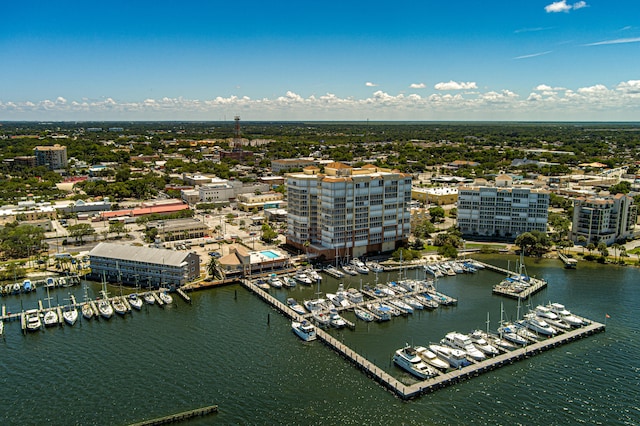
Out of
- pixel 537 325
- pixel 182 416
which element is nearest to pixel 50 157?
pixel 182 416

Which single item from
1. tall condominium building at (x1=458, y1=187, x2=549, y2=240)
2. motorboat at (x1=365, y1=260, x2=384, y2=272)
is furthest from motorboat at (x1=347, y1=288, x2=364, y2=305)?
tall condominium building at (x1=458, y1=187, x2=549, y2=240)

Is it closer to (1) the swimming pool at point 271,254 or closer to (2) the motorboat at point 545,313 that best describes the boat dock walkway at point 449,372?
(2) the motorboat at point 545,313

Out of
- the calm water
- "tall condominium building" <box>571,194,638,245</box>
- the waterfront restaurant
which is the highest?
"tall condominium building" <box>571,194,638,245</box>

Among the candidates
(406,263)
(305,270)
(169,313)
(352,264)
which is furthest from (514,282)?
(169,313)

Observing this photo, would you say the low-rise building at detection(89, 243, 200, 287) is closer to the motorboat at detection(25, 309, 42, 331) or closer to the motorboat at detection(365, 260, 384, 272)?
the motorboat at detection(25, 309, 42, 331)

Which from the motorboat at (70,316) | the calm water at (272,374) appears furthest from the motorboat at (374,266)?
the motorboat at (70,316)
